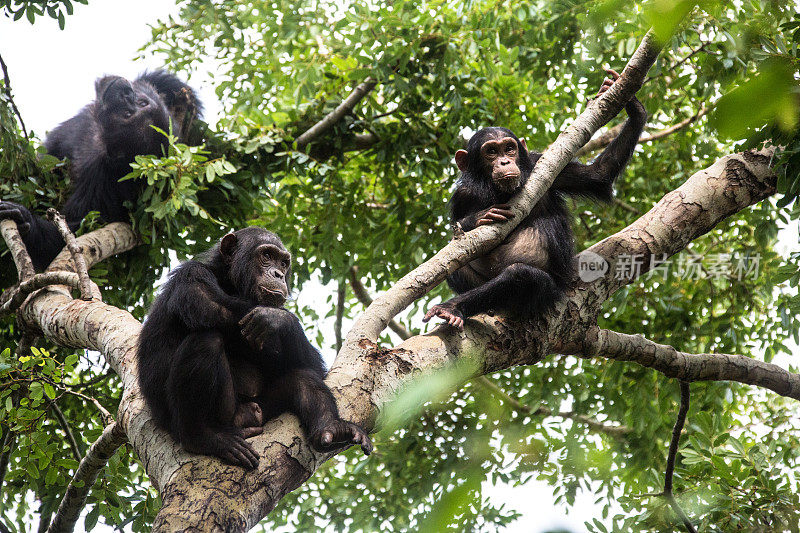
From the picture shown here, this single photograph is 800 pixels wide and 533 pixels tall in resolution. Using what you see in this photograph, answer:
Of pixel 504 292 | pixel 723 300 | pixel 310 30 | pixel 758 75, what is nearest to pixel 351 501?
pixel 504 292

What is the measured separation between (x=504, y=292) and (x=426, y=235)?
8.93ft

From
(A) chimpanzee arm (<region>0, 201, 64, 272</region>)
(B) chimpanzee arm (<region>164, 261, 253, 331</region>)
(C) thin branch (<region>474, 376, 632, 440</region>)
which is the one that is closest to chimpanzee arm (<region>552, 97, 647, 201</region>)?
(C) thin branch (<region>474, 376, 632, 440</region>)

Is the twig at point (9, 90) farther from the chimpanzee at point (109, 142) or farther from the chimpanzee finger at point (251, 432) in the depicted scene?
the chimpanzee finger at point (251, 432)

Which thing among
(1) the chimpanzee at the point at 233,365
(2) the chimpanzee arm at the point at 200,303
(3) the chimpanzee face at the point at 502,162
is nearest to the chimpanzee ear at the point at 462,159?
(3) the chimpanzee face at the point at 502,162

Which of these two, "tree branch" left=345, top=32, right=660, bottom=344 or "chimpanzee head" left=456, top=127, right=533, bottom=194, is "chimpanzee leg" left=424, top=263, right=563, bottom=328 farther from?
"chimpanzee head" left=456, top=127, right=533, bottom=194

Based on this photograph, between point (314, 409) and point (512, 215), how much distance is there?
128 cm

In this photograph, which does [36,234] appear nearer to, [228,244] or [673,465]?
[228,244]

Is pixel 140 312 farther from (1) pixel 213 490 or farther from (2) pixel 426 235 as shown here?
(1) pixel 213 490

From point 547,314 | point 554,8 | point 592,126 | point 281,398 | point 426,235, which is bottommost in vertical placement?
point 281,398

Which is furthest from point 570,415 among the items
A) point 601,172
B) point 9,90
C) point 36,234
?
point 9,90

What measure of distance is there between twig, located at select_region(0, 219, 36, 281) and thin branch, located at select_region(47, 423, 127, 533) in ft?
5.02

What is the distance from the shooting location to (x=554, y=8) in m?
5.46

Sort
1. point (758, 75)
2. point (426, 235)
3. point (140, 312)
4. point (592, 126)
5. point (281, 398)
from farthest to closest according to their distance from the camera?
point (426, 235) → point (140, 312) → point (592, 126) → point (281, 398) → point (758, 75)

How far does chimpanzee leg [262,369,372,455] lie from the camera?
2.48 m
